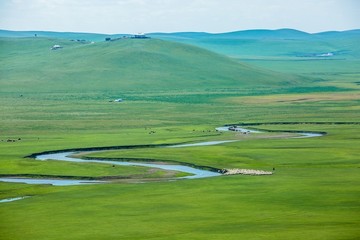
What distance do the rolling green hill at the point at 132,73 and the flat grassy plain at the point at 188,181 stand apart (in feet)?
126

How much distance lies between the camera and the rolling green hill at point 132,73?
170 metres

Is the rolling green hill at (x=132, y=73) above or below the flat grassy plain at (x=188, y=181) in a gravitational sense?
below

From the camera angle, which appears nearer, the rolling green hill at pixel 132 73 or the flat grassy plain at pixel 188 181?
the flat grassy plain at pixel 188 181

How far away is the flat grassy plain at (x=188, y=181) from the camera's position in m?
42.0

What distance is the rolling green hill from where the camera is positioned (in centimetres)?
17012

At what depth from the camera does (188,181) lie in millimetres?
56625

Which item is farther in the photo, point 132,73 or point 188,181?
point 132,73

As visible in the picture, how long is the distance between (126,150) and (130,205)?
2687 centimetres

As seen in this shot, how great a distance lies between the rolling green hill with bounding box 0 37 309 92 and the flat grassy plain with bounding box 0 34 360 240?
3840cm

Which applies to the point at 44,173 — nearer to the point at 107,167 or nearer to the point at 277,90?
the point at 107,167

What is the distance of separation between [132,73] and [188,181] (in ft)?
409

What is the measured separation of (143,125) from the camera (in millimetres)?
100188

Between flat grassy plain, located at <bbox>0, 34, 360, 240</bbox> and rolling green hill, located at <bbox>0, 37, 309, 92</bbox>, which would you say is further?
rolling green hill, located at <bbox>0, 37, 309, 92</bbox>

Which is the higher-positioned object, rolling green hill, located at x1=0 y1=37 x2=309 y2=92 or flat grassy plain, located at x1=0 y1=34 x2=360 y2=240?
flat grassy plain, located at x1=0 y1=34 x2=360 y2=240
